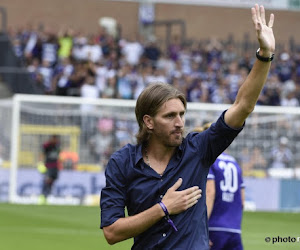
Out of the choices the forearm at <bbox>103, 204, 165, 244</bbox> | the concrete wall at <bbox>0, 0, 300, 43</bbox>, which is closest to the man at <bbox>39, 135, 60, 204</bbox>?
the forearm at <bbox>103, 204, 165, 244</bbox>

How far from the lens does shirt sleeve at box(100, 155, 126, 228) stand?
14.0 feet

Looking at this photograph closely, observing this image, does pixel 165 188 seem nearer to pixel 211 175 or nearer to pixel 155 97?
pixel 155 97

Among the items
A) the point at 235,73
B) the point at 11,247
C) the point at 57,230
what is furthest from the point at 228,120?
the point at 235,73

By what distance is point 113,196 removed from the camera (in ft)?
14.1

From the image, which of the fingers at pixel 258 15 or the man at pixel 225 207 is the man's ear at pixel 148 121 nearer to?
the fingers at pixel 258 15

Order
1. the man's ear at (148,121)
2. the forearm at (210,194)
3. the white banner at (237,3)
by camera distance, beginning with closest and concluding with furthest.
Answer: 1. the man's ear at (148,121)
2. the forearm at (210,194)
3. the white banner at (237,3)

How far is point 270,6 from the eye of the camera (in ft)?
102

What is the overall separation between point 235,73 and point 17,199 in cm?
1049

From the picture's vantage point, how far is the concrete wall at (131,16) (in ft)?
105

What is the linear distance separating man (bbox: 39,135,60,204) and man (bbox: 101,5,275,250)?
13.3 meters

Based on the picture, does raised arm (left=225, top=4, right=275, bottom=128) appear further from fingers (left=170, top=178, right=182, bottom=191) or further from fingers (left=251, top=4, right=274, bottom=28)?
fingers (left=170, top=178, right=182, bottom=191)

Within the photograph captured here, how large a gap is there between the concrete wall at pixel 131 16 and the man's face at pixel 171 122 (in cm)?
2752

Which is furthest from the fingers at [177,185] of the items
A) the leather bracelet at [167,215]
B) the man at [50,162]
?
the man at [50,162]

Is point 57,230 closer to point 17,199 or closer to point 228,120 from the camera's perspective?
point 17,199
